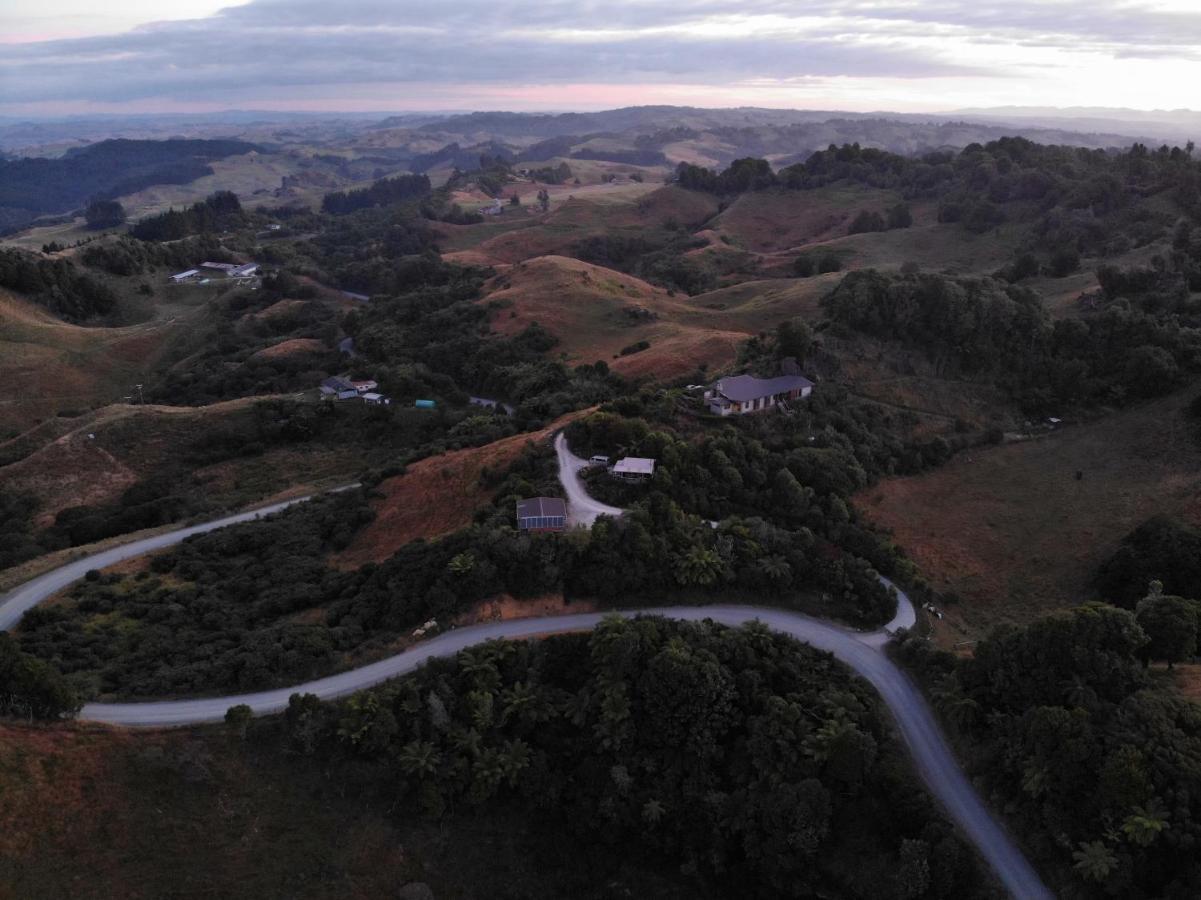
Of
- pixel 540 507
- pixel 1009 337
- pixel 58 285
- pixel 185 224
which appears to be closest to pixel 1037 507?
pixel 1009 337

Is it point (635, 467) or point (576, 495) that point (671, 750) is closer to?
point (576, 495)

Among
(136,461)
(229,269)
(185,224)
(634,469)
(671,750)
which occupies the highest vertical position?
(185,224)

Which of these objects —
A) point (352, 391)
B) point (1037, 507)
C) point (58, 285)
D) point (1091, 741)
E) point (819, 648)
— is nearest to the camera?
point (1091, 741)

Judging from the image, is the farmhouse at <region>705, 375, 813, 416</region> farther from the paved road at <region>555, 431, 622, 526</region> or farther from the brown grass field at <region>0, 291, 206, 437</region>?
the brown grass field at <region>0, 291, 206, 437</region>

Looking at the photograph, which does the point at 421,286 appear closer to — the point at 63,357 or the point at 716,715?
the point at 63,357

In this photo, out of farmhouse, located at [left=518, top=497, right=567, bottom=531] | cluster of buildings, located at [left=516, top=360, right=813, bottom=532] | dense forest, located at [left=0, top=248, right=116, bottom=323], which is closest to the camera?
farmhouse, located at [left=518, top=497, right=567, bottom=531]

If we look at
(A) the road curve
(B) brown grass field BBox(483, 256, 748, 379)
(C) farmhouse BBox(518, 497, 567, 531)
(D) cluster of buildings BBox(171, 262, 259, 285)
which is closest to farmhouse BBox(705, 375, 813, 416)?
(B) brown grass field BBox(483, 256, 748, 379)
